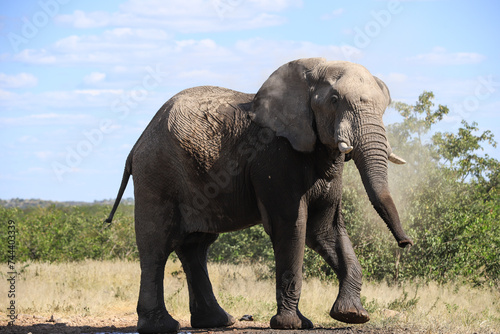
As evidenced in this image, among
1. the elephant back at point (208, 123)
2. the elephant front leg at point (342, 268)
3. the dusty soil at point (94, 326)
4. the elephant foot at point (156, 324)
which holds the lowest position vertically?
the dusty soil at point (94, 326)

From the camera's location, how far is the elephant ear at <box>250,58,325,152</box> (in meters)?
7.64

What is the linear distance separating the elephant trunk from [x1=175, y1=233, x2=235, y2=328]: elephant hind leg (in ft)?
10.6

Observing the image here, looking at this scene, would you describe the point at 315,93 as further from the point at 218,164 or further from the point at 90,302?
the point at 90,302

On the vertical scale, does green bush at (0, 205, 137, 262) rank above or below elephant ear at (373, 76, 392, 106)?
below

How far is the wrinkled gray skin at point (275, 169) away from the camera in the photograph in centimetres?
722

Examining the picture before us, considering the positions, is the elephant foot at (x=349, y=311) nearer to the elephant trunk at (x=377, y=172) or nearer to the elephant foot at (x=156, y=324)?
the elephant trunk at (x=377, y=172)

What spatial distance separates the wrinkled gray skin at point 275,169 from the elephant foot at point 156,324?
1 centimetres

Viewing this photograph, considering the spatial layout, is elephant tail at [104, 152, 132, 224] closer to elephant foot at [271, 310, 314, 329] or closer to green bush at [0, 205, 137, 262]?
elephant foot at [271, 310, 314, 329]

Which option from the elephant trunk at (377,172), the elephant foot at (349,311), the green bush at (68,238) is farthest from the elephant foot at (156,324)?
the green bush at (68,238)

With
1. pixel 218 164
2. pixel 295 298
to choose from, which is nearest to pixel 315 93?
pixel 218 164

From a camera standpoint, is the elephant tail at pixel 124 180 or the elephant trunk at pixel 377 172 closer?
the elephant trunk at pixel 377 172

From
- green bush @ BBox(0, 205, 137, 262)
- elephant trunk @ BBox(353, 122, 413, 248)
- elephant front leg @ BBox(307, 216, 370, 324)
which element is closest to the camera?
elephant trunk @ BBox(353, 122, 413, 248)

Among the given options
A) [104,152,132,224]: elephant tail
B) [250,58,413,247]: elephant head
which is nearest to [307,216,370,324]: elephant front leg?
[250,58,413,247]: elephant head

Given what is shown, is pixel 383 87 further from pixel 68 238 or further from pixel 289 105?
pixel 68 238
